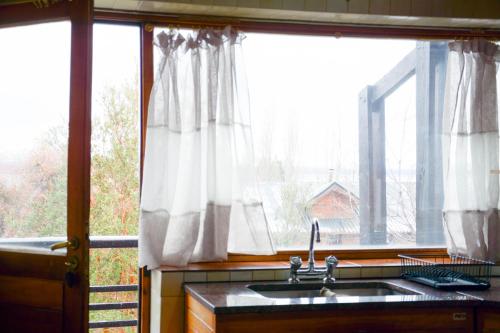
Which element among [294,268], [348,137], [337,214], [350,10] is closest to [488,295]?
[294,268]

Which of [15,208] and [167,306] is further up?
[15,208]

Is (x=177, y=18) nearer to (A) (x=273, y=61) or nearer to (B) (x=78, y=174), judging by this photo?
(A) (x=273, y=61)

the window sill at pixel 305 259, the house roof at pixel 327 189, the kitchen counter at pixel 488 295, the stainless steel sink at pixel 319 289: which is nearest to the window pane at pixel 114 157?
the window sill at pixel 305 259

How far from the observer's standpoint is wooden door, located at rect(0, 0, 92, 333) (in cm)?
262

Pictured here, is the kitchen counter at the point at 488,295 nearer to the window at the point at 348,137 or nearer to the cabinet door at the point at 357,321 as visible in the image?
the cabinet door at the point at 357,321

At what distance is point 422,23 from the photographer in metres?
3.73

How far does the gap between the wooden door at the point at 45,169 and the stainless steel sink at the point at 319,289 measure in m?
0.91

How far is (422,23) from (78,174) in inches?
85.1

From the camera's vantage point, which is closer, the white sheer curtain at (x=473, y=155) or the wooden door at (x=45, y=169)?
the wooden door at (x=45, y=169)

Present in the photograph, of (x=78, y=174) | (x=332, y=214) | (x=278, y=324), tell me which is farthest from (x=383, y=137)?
(x=78, y=174)

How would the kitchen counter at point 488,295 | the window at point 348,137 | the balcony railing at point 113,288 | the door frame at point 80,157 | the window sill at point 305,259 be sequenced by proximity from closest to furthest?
the door frame at point 80,157, the kitchen counter at point 488,295, the window sill at point 305,259, the balcony railing at point 113,288, the window at point 348,137

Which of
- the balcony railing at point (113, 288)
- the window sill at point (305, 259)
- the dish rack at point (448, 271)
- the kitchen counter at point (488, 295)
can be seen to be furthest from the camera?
the balcony railing at point (113, 288)

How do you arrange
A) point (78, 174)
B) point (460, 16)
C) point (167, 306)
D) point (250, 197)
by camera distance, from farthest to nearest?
1. point (460, 16)
2. point (250, 197)
3. point (167, 306)
4. point (78, 174)

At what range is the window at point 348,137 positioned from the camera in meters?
→ 3.62
